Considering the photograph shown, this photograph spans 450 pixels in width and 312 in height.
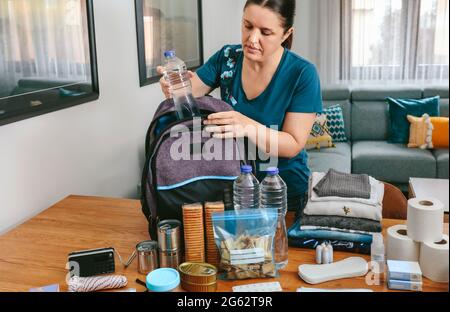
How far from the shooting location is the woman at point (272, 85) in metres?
1.31

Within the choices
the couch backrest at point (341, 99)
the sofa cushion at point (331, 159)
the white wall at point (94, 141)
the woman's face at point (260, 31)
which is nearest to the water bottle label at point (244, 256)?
the woman's face at point (260, 31)

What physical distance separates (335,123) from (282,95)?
2541 millimetres

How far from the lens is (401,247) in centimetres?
97

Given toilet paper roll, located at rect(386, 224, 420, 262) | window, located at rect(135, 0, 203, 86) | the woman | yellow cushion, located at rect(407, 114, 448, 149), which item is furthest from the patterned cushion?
toilet paper roll, located at rect(386, 224, 420, 262)

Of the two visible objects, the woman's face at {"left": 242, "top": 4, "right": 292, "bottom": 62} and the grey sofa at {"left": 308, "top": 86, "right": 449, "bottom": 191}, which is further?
the grey sofa at {"left": 308, "top": 86, "right": 449, "bottom": 191}

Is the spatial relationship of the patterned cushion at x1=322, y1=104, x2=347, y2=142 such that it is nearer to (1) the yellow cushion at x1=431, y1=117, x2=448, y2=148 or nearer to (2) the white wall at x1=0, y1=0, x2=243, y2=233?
(2) the white wall at x1=0, y1=0, x2=243, y2=233

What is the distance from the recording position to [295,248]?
1.14 meters

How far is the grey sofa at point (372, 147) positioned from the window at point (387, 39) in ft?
1.12

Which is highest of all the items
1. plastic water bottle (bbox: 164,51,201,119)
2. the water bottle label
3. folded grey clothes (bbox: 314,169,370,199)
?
plastic water bottle (bbox: 164,51,201,119)

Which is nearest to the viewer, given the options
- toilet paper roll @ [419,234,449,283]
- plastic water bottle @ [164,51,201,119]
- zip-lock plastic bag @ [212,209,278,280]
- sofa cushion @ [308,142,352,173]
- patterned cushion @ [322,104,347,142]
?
toilet paper roll @ [419,234,449,283]

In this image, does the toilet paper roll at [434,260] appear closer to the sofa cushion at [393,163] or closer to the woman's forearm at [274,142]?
the woman's forearm at [274,142]

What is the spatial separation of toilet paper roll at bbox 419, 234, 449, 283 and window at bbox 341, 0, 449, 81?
347 cm

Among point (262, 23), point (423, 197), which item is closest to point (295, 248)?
point (423, 197)

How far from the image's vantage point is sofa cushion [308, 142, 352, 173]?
11.0 ft
